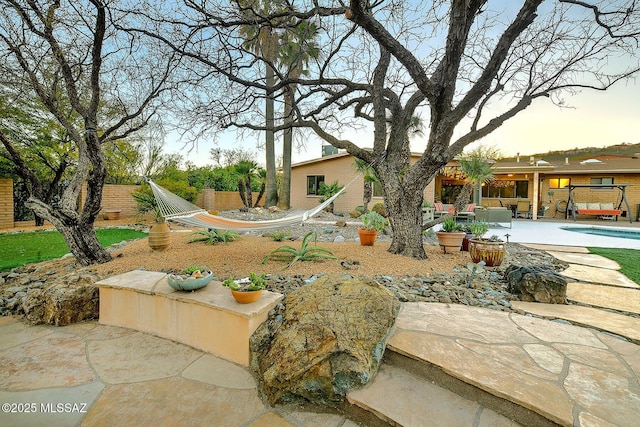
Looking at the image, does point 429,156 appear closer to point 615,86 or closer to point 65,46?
point 615,86

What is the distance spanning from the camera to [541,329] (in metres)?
2.06

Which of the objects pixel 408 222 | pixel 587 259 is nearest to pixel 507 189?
pixel 587 259

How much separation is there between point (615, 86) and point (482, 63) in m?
1.67

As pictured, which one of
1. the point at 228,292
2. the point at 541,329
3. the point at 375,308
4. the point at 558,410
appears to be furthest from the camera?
the point at 228,292

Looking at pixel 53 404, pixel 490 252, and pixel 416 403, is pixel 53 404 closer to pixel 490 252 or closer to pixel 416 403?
pixel 416 403

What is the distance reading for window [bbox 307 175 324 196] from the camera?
14.4 meters

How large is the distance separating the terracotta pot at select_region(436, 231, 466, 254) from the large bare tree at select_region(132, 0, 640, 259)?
0.66 m

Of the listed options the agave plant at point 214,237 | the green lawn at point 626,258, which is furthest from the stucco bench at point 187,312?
the green lawn at point 626,258

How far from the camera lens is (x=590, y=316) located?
2.30m

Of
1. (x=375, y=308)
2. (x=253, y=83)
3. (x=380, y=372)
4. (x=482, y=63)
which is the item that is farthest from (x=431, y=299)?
(x=482, y=63)

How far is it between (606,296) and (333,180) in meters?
11.4

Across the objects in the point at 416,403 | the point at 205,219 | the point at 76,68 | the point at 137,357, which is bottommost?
the point at 137,357

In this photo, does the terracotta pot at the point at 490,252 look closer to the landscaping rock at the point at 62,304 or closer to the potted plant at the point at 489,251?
the potted plant at the point at 489,251

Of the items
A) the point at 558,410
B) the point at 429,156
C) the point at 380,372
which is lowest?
the point at 380,372
